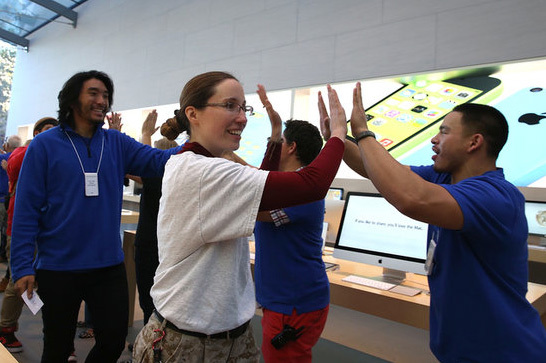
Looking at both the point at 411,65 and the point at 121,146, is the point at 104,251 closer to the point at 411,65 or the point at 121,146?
the point at 121,146

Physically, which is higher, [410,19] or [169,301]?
[410,19]

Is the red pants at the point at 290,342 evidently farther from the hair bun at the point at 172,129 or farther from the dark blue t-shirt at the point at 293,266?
the hair bun at the point at 172,129

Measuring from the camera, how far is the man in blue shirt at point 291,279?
53.3 inches

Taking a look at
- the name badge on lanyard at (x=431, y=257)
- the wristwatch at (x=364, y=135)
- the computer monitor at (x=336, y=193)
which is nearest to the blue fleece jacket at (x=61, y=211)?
the wristwatch at (x=364, y=135)

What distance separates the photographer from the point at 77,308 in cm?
148

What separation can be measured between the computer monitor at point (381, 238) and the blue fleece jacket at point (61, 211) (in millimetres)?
1244

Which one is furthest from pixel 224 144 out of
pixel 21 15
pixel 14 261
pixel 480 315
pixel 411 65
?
pixel 21 15

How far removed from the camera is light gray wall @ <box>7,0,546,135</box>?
3.25m

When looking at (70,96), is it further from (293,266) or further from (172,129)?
(293,266)

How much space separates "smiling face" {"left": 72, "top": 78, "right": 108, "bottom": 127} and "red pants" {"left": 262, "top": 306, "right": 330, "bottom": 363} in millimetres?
1079

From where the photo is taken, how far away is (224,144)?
992mm

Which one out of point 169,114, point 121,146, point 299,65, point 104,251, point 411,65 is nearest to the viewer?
point 104,251

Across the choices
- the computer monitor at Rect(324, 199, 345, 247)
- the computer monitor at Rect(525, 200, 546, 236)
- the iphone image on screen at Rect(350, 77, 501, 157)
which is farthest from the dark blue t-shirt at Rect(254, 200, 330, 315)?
the iphone image on screen at Rect(350, 77, 501, 157)

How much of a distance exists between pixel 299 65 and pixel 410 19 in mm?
1327
